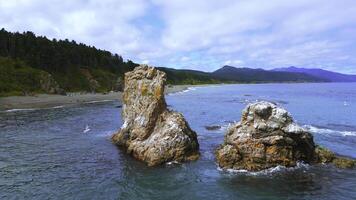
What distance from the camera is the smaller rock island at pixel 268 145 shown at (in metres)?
34.5

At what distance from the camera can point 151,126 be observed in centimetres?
4244

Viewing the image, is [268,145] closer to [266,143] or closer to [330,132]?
[266,143]

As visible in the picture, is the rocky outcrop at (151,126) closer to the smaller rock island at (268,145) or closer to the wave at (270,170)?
the smaller rock island at (268,145)

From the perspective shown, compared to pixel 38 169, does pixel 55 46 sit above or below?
above

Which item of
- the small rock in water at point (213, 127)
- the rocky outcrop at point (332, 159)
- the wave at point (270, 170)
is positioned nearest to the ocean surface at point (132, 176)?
the wave at point (270, 170)

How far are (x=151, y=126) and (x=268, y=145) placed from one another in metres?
13.2

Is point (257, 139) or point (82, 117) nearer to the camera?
point (257, 139)

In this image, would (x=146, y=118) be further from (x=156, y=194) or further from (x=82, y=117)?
(x=82, y=117)

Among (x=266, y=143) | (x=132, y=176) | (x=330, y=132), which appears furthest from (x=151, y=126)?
(x=330, y=132)

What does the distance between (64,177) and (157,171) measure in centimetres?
780

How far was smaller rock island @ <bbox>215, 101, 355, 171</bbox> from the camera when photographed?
34.5 meters

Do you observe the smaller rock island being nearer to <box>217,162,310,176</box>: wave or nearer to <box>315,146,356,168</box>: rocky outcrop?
<box>315,146,356,168</box>: rocky outcrop

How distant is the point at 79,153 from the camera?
139ft

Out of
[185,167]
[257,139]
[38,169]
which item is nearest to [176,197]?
[185,167]
